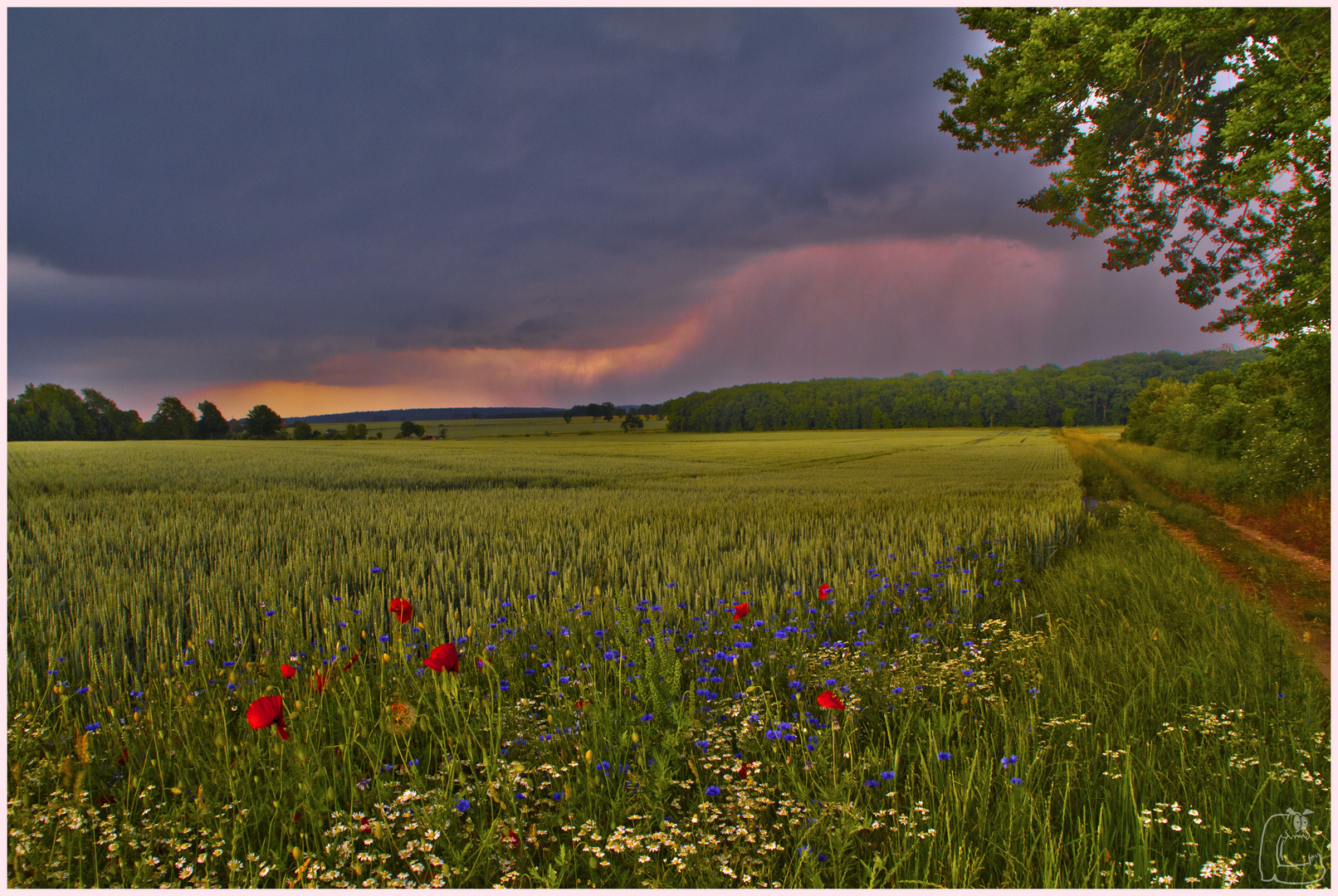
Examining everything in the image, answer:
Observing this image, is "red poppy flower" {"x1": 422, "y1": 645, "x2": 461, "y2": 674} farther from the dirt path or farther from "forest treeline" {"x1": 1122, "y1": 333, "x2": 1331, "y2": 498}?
"forest treeline" {"x1": 1122, "y1": 333, "x2": 1331, "y2": 498}

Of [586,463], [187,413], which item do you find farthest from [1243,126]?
Answer: [187,413]

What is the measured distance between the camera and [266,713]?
7.68ft

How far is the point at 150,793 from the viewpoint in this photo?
2.62 meters

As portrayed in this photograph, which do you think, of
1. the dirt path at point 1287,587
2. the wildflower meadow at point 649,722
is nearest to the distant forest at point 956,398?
the dirt path at point 1287,587

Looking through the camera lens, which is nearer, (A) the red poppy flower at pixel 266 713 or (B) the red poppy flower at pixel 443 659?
(A) the red poppy flower at pixel 266 713

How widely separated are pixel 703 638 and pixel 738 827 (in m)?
2.49

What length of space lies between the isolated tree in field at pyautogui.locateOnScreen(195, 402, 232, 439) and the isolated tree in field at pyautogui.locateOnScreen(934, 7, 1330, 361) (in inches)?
1006

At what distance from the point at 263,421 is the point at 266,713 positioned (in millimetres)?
29926

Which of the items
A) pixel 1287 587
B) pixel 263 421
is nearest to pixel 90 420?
pixel 263 421

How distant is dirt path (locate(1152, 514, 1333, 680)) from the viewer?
518 cm

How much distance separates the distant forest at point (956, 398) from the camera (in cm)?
1705

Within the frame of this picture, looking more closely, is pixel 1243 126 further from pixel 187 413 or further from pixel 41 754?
pixel 187 413

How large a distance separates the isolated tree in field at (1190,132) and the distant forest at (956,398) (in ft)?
6.79

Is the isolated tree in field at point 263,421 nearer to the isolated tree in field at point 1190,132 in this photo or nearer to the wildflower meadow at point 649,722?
the wildflower meadow at point 649,722
